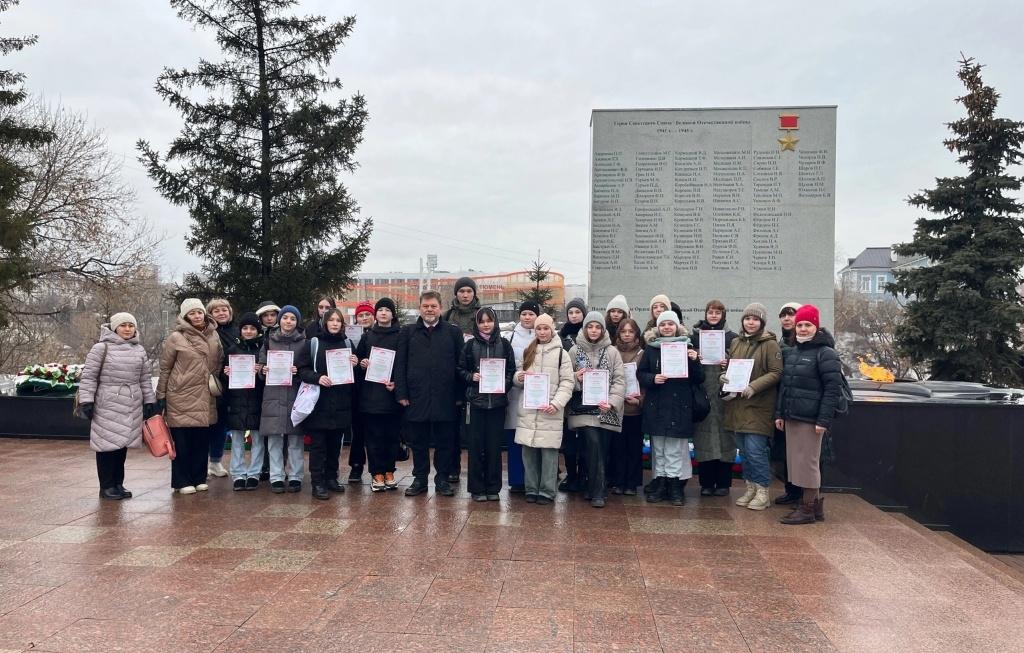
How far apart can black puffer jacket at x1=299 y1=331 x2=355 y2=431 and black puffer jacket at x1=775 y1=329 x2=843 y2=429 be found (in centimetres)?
401

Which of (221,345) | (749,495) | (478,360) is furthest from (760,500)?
(221,345)

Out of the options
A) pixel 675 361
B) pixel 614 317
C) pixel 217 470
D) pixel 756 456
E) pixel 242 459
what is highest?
pixel 614 317

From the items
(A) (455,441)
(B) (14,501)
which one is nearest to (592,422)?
(A) (455,441)

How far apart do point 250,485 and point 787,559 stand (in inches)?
199

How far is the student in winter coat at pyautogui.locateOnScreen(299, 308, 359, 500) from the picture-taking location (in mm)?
6766

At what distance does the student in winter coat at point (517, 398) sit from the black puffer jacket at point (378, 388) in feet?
3.57

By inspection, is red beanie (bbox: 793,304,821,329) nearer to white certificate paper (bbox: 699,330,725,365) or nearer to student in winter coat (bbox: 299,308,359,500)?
white certificate paper (bbox: 699,330,725,365)

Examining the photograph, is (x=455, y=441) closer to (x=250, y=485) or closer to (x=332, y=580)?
(x=250, y=485)

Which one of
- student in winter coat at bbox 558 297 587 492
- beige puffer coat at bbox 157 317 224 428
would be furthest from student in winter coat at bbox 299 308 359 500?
student in winter coat at bbox 558 297 587 492

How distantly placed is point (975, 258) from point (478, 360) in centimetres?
1439

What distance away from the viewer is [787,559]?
5.04 m

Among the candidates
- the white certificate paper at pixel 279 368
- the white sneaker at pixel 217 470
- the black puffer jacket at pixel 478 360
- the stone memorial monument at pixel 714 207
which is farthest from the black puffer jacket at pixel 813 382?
the white sneaker at pixel 217 470

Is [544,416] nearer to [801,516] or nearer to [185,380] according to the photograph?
[801,516]

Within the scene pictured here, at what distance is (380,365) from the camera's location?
6.74 meters
